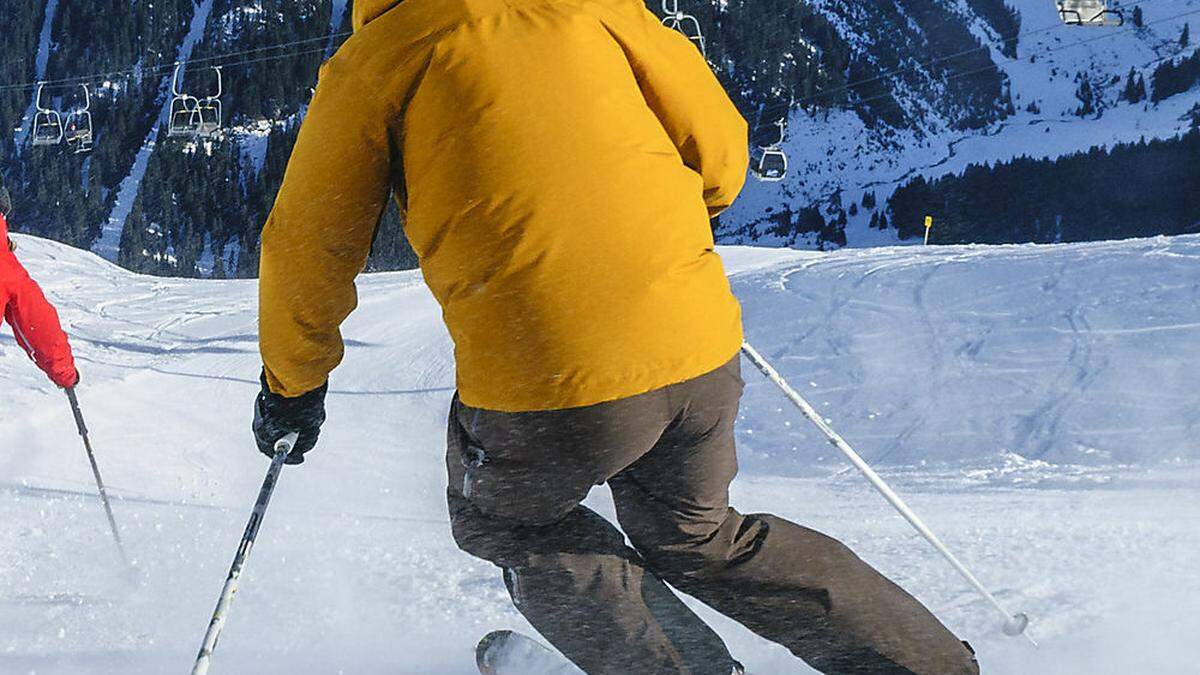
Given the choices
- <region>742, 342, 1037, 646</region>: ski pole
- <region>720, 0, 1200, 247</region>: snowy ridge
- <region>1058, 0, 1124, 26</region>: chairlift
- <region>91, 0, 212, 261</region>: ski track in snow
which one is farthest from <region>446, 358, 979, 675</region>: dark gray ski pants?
<region>91, 0, 212, 261</region>: ski track in snow

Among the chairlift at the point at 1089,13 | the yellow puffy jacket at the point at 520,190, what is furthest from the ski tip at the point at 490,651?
the chairlift at the point at 1089,13

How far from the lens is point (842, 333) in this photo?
24.0 feet

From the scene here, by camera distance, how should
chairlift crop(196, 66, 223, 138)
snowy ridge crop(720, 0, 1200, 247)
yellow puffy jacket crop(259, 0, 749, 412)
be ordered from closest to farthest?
yellow puffy jacket crop(259, 0, 749, 412) → chairlift crop(196, 66, 223, 138) → snowy ridge crop(720, 0, 1200, 247)

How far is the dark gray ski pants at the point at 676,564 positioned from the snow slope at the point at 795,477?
27.1 inches

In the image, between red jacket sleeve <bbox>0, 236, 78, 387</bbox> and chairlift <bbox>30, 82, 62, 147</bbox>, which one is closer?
red jacket sleeve <bbox>0, 236, 78, 387</bbox>

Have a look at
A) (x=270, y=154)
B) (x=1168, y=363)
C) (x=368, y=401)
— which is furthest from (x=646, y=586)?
(x=270, y=154)

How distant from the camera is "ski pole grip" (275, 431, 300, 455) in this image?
6.42ft

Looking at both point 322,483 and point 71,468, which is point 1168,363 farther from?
Answer: point 71,468

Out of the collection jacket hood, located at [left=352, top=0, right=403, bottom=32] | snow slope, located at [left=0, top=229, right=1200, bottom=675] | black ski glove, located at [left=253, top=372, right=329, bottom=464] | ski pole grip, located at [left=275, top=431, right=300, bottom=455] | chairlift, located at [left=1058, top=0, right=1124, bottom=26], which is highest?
jacket hood, located at [left=352, top=0, right=403, bottom=32]

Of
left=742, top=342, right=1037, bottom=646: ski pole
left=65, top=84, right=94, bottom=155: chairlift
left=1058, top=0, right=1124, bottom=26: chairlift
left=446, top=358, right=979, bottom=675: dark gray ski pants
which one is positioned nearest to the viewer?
left=446, top=358, right=979, bottom=675: dark gray ski pants

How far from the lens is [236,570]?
1.84 m

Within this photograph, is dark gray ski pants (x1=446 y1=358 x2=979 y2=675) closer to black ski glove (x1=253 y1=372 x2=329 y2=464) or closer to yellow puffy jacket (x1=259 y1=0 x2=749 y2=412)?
yellow puffy jacket (x1=259 y1=0 x2=749 y2=412)

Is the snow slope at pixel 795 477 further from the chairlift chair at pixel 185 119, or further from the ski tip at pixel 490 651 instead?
the chairlift chair at pixel 185 119

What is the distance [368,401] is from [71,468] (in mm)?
2618
